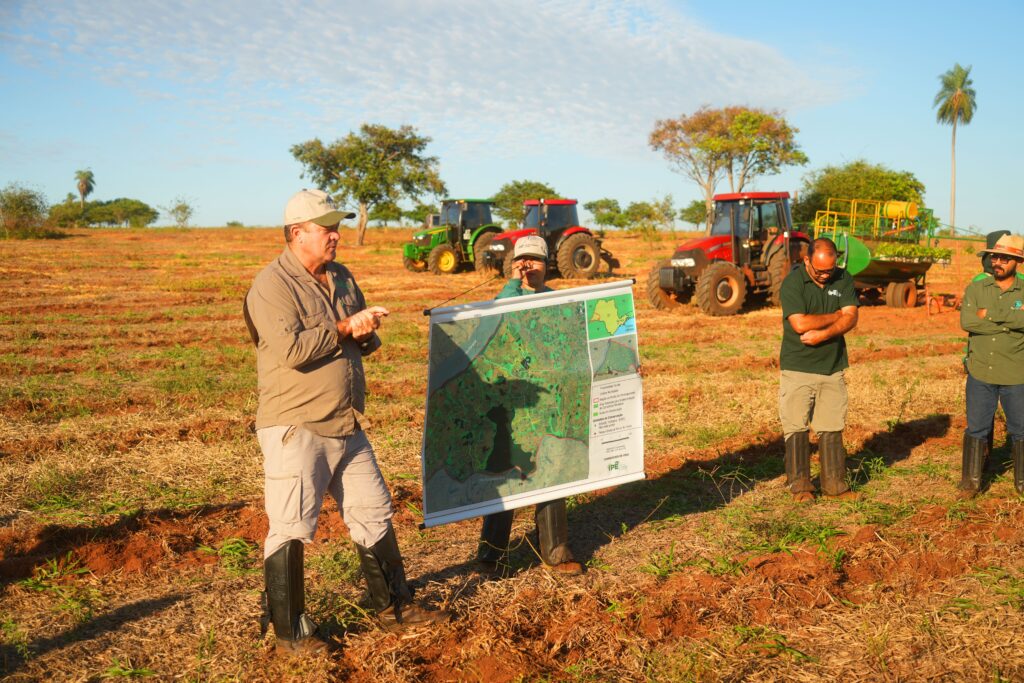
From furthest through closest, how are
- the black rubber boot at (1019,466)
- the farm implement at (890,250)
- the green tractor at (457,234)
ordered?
the green tractor at (457,234) → the farm implement at (890,250) → the black rubber boot at (1019,466)

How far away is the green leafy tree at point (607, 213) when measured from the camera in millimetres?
54669

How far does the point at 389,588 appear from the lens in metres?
3.64

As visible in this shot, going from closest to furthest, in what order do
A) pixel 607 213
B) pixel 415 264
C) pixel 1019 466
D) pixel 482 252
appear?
1. pixel 1019 466
2. pixel 482 252
3. pixel 415 264
4. pixel 607 213

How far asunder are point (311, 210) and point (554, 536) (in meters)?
2.15

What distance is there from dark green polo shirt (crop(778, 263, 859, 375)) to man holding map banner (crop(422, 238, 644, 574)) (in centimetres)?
155

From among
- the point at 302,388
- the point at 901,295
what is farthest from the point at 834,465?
the point at 901,295

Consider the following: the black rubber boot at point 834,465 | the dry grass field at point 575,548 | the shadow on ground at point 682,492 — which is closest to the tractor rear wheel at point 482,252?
the dry grass field at point 575,548

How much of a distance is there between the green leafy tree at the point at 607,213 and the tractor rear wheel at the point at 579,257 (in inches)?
1272

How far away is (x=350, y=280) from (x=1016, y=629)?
3.28 metres

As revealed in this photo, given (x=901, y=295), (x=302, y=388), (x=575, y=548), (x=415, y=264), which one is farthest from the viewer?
(x=415, y=264)

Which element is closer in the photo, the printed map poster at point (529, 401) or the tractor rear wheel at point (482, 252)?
the printed map poster at point (529, 401)

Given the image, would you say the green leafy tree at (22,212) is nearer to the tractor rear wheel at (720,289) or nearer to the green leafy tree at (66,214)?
the green leafy tree at (66,214)

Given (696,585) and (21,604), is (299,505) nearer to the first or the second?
(21,604)

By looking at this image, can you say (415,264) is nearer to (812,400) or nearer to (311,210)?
(812,400)
